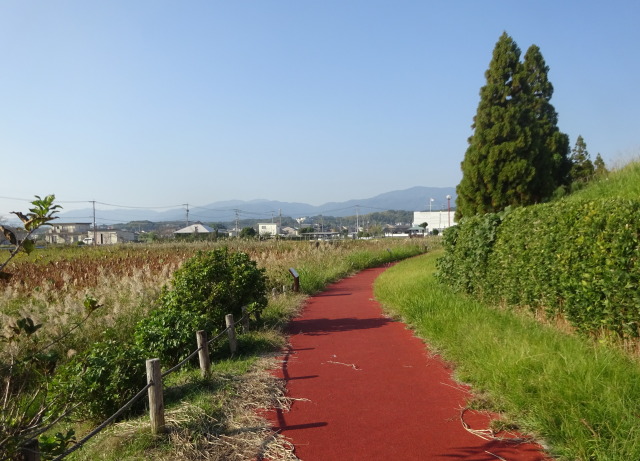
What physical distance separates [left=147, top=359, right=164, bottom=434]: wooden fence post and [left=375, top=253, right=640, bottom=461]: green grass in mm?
3467

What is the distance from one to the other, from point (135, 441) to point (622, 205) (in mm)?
6169

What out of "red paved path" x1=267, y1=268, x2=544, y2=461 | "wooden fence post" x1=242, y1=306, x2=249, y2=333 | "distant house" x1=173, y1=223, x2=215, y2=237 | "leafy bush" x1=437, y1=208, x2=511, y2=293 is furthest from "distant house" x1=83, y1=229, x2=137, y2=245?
"red paved path" x1=267, y1=268, x2=544, y2=461

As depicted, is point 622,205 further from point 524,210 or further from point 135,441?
point 135,441

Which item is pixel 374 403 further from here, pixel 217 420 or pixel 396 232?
pixel 396 232

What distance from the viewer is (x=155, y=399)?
4855 millimetres

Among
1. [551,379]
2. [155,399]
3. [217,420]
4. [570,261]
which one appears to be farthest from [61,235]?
[551,379]

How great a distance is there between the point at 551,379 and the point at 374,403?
196 centimetres

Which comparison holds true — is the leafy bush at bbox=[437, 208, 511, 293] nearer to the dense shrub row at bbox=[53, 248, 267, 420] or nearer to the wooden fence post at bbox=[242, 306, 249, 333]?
the dense shrub row at bbox=[53, 248, 267, 420]

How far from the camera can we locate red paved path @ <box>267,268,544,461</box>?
462cm

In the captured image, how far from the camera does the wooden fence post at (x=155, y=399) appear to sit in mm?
4859

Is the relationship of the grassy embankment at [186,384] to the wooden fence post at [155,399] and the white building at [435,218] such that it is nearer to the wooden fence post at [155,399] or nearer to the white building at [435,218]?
the wooden fence post at [155,399]

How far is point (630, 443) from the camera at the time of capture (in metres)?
3.82

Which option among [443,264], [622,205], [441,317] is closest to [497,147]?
[443,264]

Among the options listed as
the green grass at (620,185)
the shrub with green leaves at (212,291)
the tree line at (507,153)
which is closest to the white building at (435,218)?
the tree line at (507,153)
